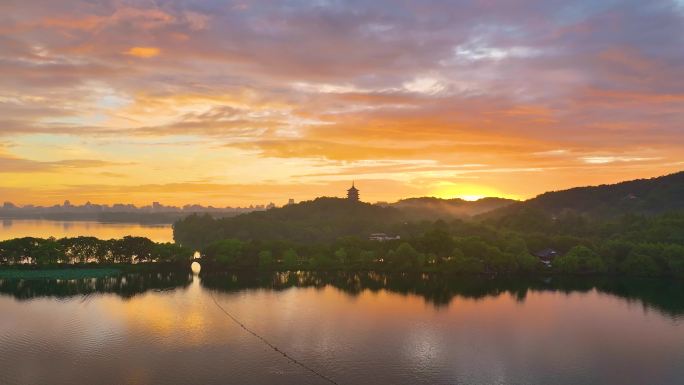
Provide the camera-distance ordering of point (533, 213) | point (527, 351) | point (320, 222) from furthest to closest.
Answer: point (320, 222) → point (533, 213) → point (527, 351)

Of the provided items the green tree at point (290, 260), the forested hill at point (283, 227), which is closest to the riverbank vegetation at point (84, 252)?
the green tree at point (290, 260)

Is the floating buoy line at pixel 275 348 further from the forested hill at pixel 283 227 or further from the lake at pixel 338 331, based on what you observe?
the forested hill at pixel 283 227

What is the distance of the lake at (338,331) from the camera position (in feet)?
129

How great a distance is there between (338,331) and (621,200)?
515 feet

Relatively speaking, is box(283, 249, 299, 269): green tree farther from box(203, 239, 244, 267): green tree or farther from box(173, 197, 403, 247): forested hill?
box(173, 197, 403, 247): forested hill

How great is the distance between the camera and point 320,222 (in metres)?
156

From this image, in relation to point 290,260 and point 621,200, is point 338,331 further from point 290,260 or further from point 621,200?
point 621,200

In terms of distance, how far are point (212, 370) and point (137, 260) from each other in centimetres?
6145

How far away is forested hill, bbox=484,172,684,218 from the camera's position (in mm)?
154625

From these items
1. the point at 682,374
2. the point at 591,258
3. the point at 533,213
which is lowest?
the point at 682,374

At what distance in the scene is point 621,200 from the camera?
170500mm

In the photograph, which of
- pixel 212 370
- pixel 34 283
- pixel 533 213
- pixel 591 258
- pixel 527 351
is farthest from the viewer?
pixel 533 213

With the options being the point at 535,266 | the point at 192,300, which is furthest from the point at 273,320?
the point at 535,266

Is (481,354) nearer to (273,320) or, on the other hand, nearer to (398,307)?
(398,307)
